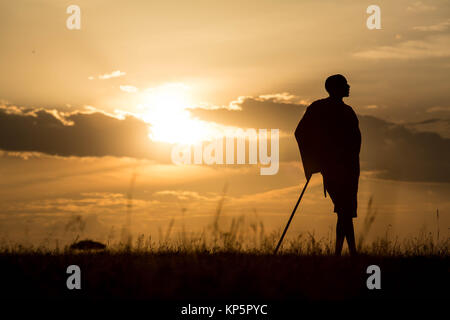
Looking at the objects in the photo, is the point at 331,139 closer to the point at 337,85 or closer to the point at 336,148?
the point at 336,148

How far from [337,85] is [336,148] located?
1092 mm

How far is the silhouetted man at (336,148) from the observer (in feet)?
29.7

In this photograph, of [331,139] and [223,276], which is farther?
[331,139]

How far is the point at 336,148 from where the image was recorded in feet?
30.3

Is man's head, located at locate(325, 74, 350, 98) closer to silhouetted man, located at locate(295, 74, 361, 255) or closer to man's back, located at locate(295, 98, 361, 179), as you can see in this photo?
silhouetted man, located at locate(295, 74, 361, 255)

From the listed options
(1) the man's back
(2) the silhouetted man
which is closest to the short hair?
(2) the silhouetted man

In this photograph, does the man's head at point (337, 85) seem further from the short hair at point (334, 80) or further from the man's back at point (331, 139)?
the man's back at point (331, 139)

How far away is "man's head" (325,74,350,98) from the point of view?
921 cm

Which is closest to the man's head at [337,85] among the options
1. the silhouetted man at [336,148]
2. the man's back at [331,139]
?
the silhouetted man at [336,148]

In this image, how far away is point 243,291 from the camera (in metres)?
5.75

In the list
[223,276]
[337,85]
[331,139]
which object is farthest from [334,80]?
[223,276]

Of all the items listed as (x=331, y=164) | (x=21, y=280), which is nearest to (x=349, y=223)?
(x=331, y=164)
